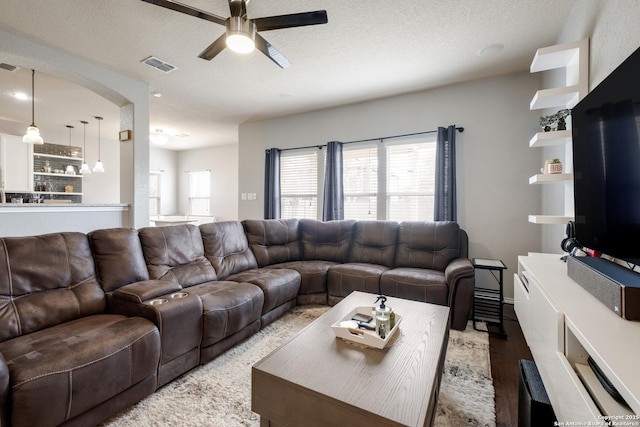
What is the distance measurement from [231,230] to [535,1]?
3.39 m

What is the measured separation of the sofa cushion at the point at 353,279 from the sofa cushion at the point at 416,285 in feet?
0.30

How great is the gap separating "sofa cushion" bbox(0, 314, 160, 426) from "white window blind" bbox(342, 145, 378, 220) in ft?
10.6

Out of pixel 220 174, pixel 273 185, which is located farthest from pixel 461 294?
pixel 220 174

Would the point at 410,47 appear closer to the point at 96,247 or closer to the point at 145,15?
the point at 145,15

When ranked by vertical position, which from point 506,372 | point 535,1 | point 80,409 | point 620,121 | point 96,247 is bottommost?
point 506,372

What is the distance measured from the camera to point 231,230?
314 centimetres

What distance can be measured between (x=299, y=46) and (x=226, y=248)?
2204 mm

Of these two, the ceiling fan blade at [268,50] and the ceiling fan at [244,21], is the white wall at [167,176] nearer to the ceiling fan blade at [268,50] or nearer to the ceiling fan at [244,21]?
the ceiling fan blade at [268,50]

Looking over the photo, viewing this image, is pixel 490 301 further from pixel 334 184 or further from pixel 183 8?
pixel 183 8

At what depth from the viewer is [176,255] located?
2475 millimetres

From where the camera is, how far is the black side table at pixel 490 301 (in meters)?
2.67

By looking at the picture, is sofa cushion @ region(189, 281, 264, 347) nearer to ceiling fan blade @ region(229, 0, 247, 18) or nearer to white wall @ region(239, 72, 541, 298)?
ceiling fan blade @ region(229, 0, 247, 18)

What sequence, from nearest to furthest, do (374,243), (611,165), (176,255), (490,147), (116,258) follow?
1. (611,165)
2. (116,258)
3. (176,255)
4. (490,147)
5. (374,243)

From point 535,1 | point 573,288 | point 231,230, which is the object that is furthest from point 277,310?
point 535,1
